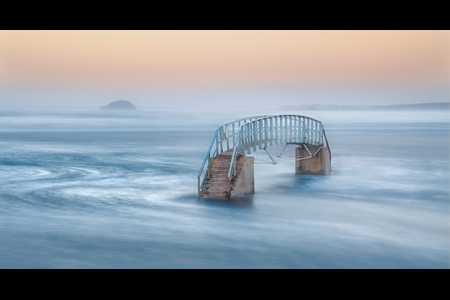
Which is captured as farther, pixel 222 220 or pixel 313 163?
pixel 313 163

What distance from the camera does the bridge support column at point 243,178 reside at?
841 inches

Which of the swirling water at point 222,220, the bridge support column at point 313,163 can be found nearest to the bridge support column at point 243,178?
the swirling water at point 222,220

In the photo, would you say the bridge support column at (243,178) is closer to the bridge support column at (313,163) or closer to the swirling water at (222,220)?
the swirling water at (222,220)

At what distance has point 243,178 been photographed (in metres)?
21.8

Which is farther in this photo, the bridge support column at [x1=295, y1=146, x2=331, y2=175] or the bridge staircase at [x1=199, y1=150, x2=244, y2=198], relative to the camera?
the bridge support column at [x1=295, y1=146, x2=331, y2=175]

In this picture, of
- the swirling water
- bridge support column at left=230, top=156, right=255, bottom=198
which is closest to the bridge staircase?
bridge support column at left=230, top=156, right=255, bottom=198

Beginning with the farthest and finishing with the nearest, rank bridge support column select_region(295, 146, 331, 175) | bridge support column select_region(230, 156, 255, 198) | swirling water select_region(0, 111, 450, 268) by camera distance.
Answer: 1. bridge support column select_region(295, 146, 331, 175)
2. bridge support column select_region(230, 156, 255, 198)
3. swirling water select_region(0, 111, 450, 268)

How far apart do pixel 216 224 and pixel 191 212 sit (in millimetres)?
1984

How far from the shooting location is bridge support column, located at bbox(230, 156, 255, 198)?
21359 millimetres

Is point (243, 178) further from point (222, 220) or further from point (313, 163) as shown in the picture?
point (313, 163)

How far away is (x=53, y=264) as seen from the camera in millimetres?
13977

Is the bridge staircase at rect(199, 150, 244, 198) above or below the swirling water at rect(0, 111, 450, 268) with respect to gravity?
above

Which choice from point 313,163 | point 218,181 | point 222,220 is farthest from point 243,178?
point 313,163

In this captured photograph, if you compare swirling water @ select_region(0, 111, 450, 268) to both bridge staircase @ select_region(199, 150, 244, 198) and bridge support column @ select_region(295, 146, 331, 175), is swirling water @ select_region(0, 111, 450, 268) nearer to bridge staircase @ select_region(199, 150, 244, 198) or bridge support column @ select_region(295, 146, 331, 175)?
bridge staircase @ select_region(199, 150, 244, 198)
